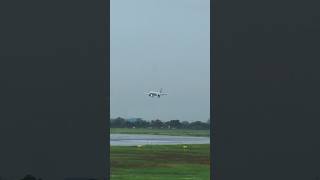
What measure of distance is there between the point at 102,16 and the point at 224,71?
868 millimetres

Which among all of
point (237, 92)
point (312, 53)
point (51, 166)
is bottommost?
point (51, 166)

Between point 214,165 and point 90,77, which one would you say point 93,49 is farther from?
point 214,165

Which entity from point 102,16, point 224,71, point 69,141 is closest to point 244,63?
point 224,71

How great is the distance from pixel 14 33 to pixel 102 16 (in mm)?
577

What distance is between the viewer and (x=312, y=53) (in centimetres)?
394

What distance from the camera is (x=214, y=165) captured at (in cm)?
396

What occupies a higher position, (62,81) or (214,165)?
(62,81)

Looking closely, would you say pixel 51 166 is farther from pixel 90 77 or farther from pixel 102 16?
pixel 102 16

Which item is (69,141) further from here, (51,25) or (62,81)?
(51,25)

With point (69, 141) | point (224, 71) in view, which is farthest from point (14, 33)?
point (224, 71)

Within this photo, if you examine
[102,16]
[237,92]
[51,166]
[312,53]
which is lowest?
[51,166]

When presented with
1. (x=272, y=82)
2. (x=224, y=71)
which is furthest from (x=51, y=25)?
(x=272, y=82)

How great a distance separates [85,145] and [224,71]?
3.32 feet

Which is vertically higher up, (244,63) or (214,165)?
(244,63)
